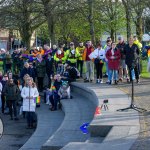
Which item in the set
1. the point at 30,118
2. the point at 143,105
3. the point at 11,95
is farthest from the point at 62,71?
the point at 143,105

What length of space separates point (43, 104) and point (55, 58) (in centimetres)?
324

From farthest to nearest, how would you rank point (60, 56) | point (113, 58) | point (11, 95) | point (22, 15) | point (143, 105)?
point (22, 15)
point (60, 56)
point (113, 58)
point (11, 95)
point (143, 105)

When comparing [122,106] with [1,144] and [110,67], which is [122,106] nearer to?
[1,144]

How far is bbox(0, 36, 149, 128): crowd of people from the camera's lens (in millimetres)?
17000

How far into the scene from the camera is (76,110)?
1608cm

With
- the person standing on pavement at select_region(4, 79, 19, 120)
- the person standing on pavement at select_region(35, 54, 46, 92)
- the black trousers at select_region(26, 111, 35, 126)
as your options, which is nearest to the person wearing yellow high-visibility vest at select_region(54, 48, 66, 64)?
the person standing on pavement at select_region(35, 54, 46, 92)

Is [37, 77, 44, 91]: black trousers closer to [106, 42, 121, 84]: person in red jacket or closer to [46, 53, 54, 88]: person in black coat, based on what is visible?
[46, 53, 54, 88]: person in black coat

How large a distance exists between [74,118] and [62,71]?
7687mm

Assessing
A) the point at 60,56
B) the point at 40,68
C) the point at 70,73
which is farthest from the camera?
the point at 60,56

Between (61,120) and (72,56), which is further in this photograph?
(72,56)

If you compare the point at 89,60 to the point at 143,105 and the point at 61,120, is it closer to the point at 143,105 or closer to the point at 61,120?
the point at 61,120

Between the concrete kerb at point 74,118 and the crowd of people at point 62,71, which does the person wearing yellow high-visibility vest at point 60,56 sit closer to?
the crowd of people at point 62,71

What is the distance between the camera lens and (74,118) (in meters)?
14.4

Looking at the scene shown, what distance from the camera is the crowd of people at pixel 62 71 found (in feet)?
55.8
